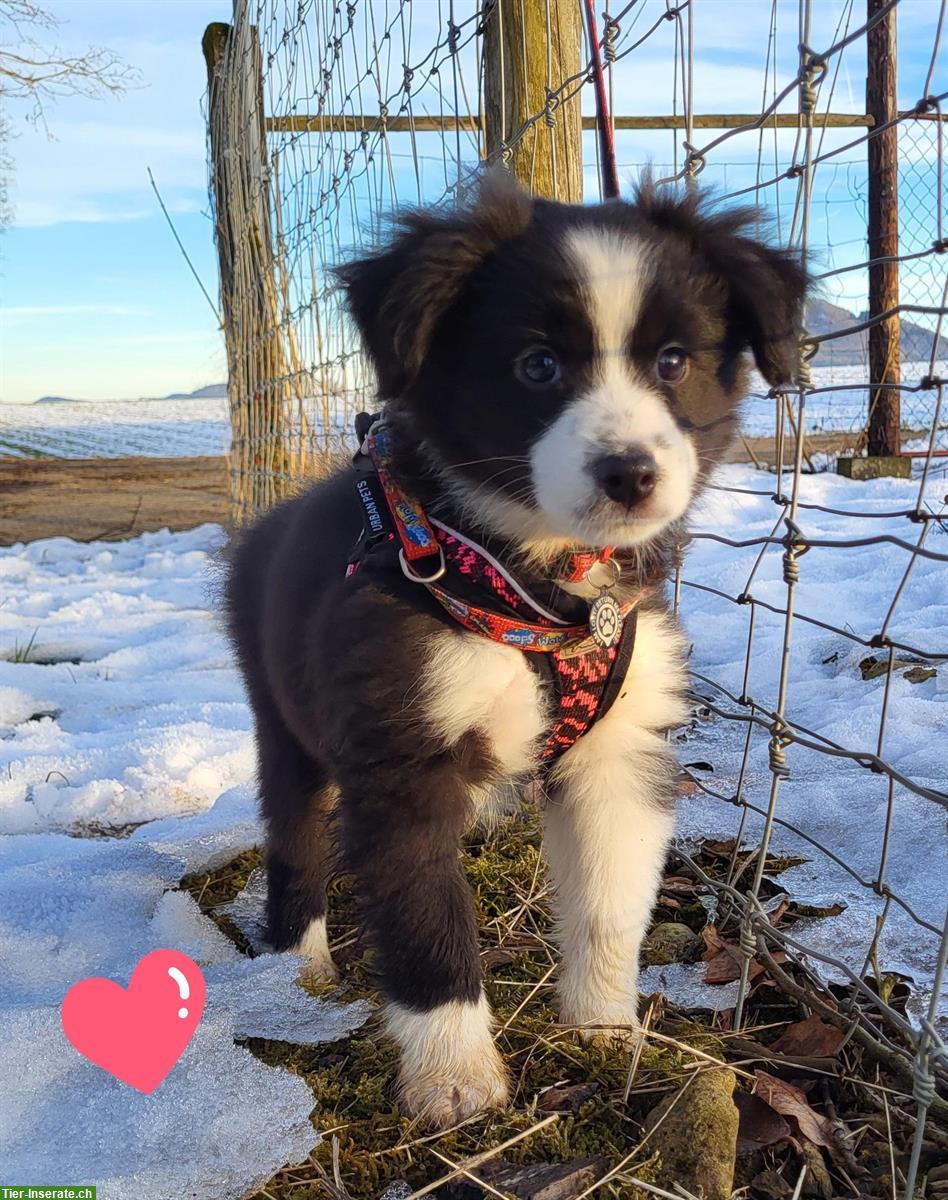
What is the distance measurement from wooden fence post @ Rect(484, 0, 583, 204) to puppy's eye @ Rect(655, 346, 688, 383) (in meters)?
1.03

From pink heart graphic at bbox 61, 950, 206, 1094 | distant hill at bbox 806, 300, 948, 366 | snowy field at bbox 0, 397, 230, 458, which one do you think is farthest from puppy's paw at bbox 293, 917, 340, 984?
snowy field at bbox 0, 397, 230, 458

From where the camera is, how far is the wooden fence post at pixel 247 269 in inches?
228

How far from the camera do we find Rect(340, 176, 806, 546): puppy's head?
1.70m

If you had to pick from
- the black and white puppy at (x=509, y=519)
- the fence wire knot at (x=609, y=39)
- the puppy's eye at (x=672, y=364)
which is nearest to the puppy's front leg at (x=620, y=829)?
the black and white puppy at (x=509, y=519)

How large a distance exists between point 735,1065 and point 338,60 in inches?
137

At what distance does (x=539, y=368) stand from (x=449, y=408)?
0.18 m

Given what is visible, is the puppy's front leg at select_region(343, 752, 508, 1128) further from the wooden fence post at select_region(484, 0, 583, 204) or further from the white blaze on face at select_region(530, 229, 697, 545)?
the wooden fence post at select_region(484, 0, 583, 204)

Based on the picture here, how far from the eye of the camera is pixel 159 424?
83.7 ft

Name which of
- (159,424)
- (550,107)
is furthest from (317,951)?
(159,424)

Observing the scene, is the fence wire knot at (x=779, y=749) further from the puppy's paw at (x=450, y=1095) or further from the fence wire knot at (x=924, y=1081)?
the puppy's paw at (x=450, y=1095)

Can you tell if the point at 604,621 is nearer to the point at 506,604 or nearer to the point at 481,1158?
the point at 506,604

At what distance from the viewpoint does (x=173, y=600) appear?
6.33m

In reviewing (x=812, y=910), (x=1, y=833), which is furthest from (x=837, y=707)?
(x=1, y=833)

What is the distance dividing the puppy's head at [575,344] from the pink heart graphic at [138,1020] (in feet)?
2.99
